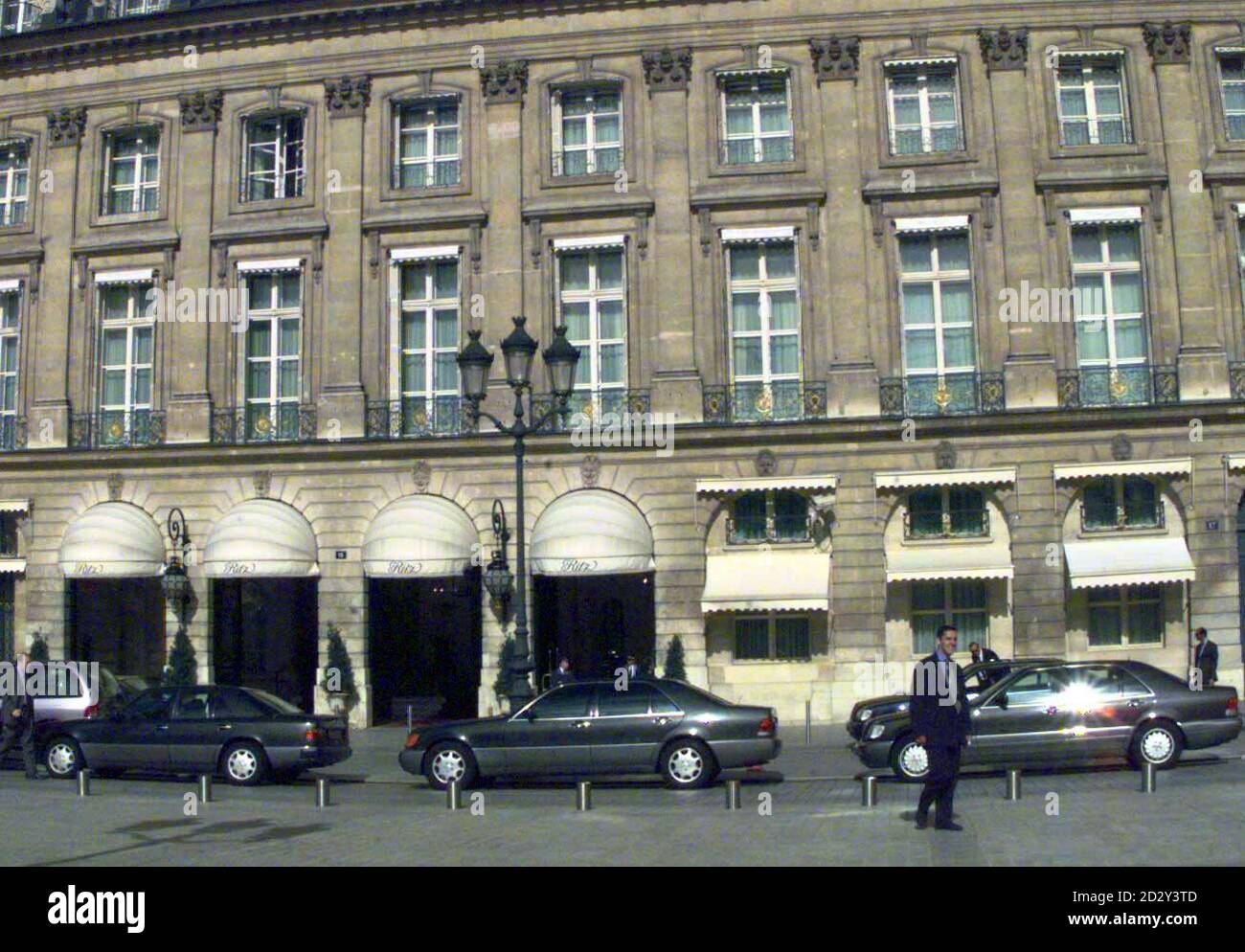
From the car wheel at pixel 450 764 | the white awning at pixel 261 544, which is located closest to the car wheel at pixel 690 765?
the car wheel at pixel 450 764

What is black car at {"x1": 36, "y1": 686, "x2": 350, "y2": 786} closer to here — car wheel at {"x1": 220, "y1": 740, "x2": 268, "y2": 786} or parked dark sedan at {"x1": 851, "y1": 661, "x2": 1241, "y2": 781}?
car wheel at {"x1": 220, "y1": 740, "x2": 268, "y2": 786}

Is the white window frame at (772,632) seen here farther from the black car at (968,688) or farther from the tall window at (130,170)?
the tall window at (130,170)

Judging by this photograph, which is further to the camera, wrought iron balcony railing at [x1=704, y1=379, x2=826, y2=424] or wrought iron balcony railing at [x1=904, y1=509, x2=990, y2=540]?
wrought iron balcony railing at [x1=704, y1=379, x2=826, y2=424]

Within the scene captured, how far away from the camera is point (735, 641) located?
1196 inches

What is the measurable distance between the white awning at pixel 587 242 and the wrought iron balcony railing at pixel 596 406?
127 inches

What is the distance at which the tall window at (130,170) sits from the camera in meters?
34.2

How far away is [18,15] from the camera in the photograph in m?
36.0

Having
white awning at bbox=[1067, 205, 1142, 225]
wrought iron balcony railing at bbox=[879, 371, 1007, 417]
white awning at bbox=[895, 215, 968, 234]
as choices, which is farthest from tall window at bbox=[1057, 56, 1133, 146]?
wrought iron balcony railing at bbox=[879, 371, 1007, 417]

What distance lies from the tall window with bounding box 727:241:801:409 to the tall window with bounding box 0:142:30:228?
17.7m

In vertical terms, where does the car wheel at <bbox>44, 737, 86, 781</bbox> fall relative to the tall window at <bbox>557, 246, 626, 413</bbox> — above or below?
below

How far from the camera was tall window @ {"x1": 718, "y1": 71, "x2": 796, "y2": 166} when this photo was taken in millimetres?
31250

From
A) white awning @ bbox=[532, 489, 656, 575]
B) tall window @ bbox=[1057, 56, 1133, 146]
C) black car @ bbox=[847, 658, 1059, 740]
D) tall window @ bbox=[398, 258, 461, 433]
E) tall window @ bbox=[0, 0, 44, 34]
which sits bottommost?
black car @ bbox=[847, 658, 1059, 740]

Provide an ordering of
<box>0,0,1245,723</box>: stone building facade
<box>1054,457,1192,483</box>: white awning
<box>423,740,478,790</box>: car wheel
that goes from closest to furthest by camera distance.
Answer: <box>423,740,478,790</box>: car wheel < <box>1054,457,1192,483</box>: white awning < <box>0,0,1245,723</box>: stone building facade

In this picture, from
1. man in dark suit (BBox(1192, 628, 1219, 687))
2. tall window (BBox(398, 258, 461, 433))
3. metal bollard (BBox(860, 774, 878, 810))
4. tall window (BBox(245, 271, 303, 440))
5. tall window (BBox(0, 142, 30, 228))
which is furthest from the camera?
tall window (BBox(0, 142, 30, 228))
